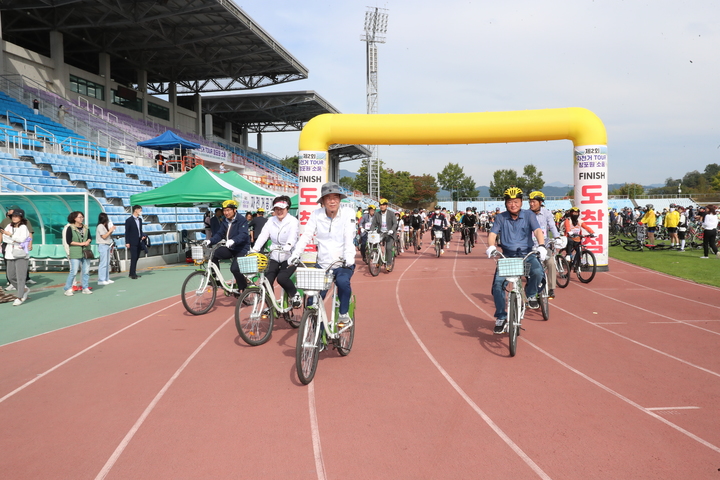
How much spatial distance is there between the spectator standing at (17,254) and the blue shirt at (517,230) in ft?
27.6

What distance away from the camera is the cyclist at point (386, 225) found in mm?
13938

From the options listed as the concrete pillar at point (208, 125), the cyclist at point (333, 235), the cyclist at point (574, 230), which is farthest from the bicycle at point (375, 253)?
the concrete pillar at point (208, 125)

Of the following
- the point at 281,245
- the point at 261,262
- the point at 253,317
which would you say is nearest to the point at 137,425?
the point at 253,317

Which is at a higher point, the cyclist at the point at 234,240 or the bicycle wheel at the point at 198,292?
the cyclist at the point at 234,240

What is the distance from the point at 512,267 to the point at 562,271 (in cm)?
599

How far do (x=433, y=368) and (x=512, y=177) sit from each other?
94053mm

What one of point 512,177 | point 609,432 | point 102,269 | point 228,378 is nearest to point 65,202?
point 102,269

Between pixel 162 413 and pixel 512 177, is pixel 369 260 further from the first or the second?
pixel 512 177

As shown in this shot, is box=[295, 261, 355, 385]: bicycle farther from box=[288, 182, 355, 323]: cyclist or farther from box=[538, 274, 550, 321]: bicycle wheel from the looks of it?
box=[538, 274, 550, 321]: bicycle wheel

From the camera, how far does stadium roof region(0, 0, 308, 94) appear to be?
1152 inches

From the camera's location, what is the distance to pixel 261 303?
6.32 meters

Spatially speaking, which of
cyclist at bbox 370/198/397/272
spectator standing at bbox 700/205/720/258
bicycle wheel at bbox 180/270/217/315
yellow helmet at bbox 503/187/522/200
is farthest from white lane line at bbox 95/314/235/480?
spectator standing at bbox 700/205/720/258

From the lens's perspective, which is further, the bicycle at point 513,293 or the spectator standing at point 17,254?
the spectator standing at point 17,254

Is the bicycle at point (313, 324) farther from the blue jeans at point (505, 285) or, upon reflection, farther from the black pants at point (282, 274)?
the blue jeans at point (505, 285)
